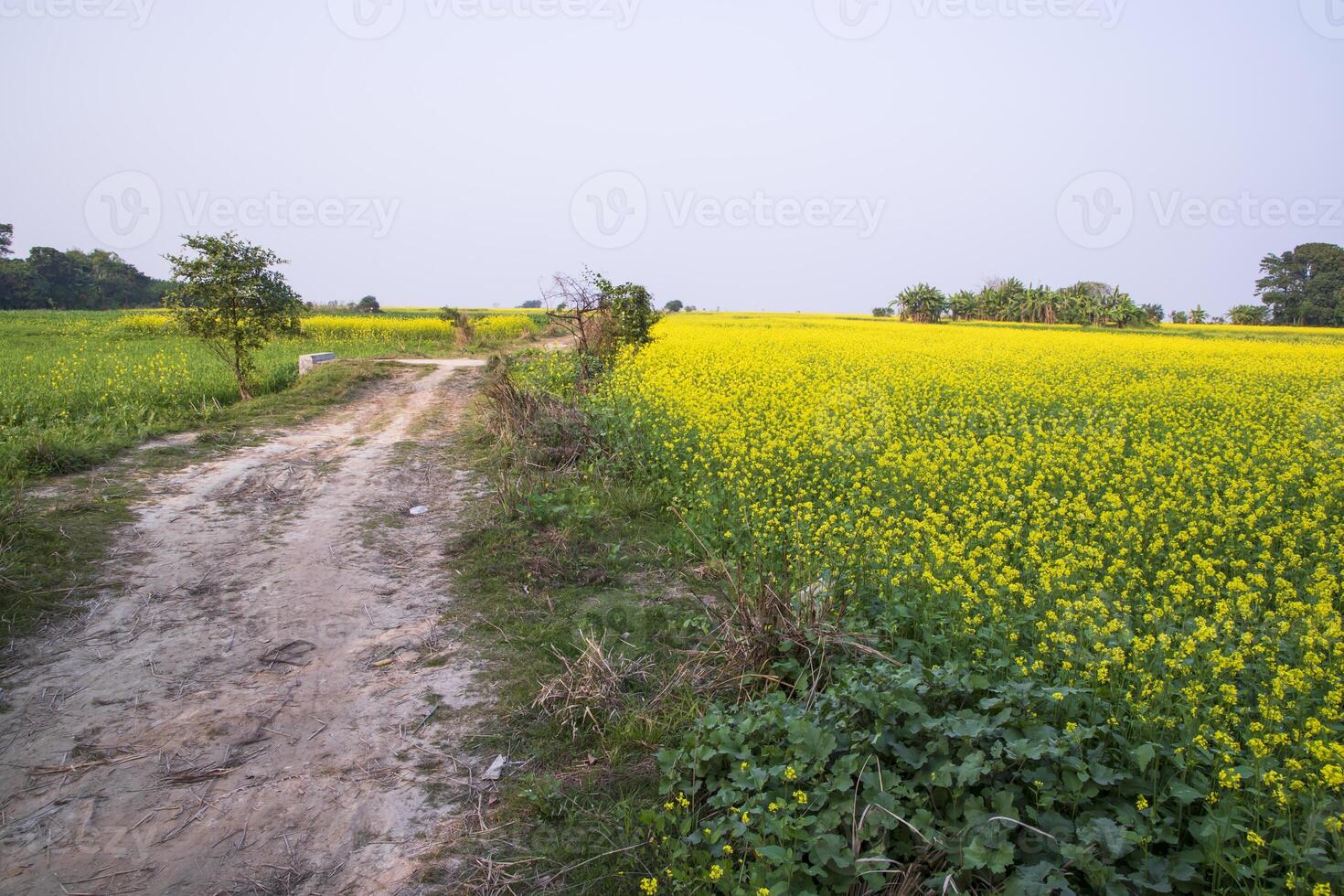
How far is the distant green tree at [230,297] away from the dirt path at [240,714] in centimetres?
704

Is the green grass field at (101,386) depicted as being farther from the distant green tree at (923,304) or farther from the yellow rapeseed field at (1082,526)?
the distant green tree at (923,304)

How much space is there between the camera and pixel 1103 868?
2.29 metres

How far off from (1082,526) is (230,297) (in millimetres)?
13366

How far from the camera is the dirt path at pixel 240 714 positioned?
273 centimetres

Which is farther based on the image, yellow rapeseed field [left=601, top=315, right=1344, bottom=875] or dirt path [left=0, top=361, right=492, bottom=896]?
yellow rapeseed field [left=601, top=315, right=1344, bottom=875]

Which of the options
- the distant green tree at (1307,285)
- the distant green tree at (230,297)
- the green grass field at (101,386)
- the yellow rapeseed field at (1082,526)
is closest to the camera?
the yellow rapeseed field at (1082,526)

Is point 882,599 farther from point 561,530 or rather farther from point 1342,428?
point 1342,428

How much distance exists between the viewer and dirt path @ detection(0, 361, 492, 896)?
2730 mm

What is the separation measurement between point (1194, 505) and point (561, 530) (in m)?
5.57

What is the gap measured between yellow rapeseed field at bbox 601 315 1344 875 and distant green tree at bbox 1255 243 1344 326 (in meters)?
48.0

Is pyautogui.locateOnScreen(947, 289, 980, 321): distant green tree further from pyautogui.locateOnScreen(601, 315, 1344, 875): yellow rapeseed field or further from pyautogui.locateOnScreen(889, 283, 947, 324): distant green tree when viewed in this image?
pyautogui.locateOnScreen(601, 315, 1344, 875): yellow rapeseed field

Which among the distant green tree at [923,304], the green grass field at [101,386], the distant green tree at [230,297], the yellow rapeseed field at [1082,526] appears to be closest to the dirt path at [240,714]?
the green grass field at [101,386]

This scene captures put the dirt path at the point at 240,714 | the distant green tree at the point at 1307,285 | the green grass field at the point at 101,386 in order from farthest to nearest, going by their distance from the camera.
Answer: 1. the distant green tree at the point at 1307,285
2. the green grass field at the point at 101,386
3. the dirt path at the point at 240,714

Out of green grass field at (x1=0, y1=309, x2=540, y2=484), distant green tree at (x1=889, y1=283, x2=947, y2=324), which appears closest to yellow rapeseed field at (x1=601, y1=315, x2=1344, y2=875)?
green grass field at (x1=0, y1=309, x2=540, y2=484)
